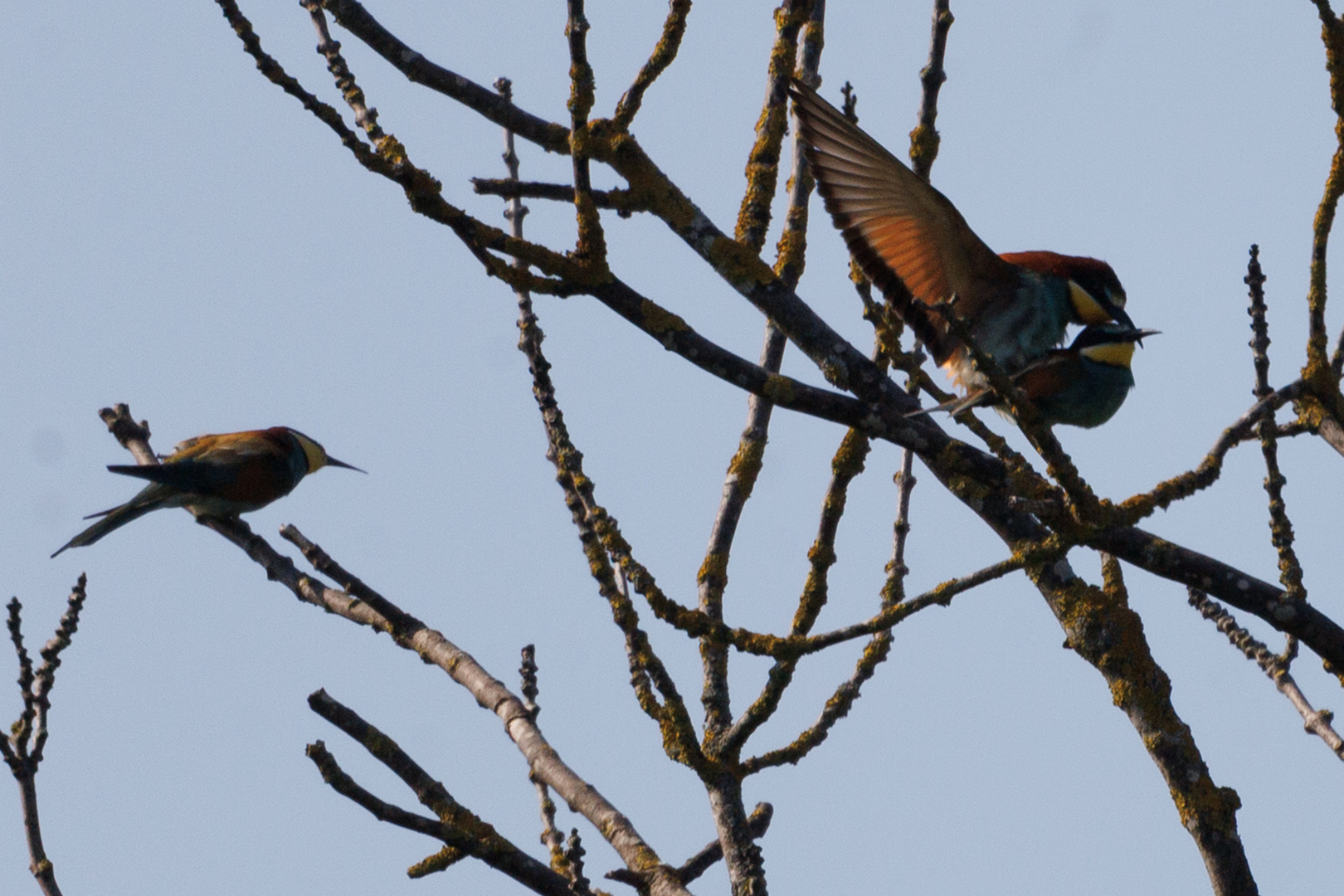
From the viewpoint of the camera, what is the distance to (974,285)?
389 centimetres

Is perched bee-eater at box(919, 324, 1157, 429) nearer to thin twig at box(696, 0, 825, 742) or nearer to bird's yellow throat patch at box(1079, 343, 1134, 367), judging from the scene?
bird's yellow throat patch at box(1079, 343, 1134, 367)

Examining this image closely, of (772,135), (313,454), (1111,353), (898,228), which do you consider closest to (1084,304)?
(1111,353)

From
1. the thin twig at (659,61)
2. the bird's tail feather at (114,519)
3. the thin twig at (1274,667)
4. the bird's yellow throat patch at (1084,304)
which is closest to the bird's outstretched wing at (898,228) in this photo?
the bird's yellow throat patch at (1084,304)

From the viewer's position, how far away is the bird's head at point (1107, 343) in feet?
12.6

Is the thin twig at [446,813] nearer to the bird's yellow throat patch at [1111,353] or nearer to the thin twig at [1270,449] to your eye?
the thin twig at [1270,449]

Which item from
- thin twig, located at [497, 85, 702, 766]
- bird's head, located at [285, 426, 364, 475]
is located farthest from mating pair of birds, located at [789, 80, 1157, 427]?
bird's head, located at [285, 426, 364, 475]

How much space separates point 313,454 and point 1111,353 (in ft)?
16.8

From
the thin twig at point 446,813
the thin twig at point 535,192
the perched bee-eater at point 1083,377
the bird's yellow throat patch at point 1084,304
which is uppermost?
the bird's yellow throat patch at point 1084,304

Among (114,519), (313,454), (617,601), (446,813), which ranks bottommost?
(446,813)

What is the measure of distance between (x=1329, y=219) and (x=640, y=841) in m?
1.74

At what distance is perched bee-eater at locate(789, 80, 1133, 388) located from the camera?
134 inches

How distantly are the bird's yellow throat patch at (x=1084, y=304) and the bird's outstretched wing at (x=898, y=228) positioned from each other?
0.65 feet

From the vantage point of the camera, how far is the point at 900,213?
3.61 m

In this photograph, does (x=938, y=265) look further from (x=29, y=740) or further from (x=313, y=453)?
(x=313, y=453)
